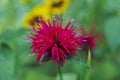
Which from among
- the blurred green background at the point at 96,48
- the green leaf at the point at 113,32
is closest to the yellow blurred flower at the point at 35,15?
the blurred green background at the point at 96,48

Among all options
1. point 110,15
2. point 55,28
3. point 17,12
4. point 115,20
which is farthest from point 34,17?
point 55,28

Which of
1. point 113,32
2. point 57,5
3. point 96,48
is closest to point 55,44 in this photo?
point 113,32

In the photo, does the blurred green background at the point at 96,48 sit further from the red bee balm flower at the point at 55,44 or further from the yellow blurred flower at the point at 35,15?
the red bee balm flower at the point at 55,44

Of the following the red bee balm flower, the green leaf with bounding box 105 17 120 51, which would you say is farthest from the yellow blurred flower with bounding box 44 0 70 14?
the red bee balm flower

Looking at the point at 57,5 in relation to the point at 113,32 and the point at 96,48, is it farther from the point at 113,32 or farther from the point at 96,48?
the point at 113,32

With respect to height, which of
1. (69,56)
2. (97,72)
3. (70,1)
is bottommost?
(97,72)

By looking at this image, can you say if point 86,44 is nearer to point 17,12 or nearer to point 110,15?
point 110,15
